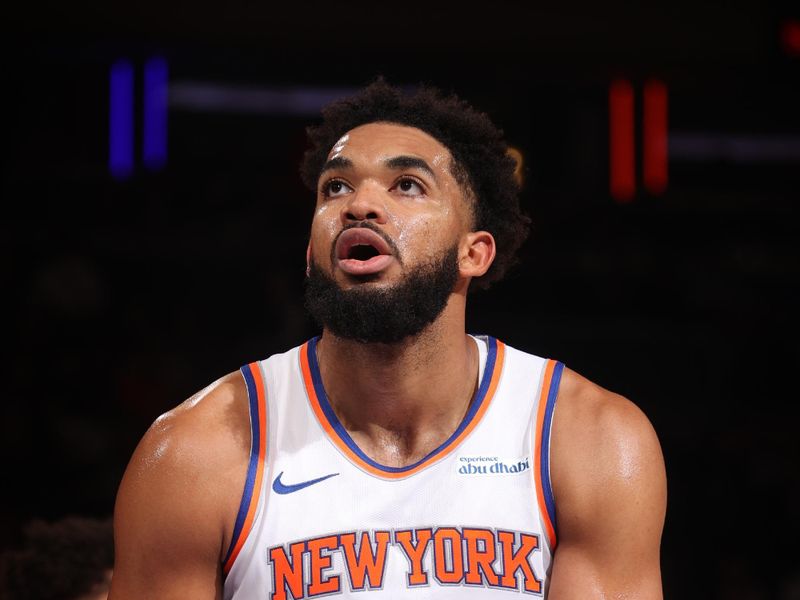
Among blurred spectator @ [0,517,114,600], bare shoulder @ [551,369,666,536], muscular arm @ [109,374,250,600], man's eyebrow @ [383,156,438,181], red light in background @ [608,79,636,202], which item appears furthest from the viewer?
red light in background @ [608,79,636,202]

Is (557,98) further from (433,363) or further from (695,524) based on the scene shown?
(433,363)

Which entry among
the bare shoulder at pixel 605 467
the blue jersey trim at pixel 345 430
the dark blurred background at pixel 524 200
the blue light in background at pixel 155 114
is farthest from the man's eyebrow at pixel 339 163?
the blue light in background at pixel 155 114

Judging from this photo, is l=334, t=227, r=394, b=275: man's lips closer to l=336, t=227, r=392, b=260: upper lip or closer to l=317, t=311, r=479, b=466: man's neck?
l=336, t=227, r=392, b=260: upper lip

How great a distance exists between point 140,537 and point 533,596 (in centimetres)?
93

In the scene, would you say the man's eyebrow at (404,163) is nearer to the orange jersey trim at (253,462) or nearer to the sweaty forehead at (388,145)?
the sweaty forehead at (388,145)

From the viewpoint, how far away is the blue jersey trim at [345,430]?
8.46 ft

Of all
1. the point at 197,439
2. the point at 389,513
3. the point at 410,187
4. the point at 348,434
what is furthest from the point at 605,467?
the point at 197,439

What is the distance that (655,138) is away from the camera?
6.62 m

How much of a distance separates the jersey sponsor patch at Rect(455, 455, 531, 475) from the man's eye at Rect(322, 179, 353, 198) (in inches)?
30.2

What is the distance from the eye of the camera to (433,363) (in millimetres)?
2713

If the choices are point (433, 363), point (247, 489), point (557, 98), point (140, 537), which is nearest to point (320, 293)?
point (433, 363)

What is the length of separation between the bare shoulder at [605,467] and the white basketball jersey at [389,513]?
50 mm

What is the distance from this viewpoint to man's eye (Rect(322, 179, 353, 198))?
2719 millimetres

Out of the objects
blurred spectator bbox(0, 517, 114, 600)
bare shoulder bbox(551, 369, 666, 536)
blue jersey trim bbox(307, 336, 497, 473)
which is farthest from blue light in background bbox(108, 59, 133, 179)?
bare shoulder bbox(551, 369, 666, 536)
